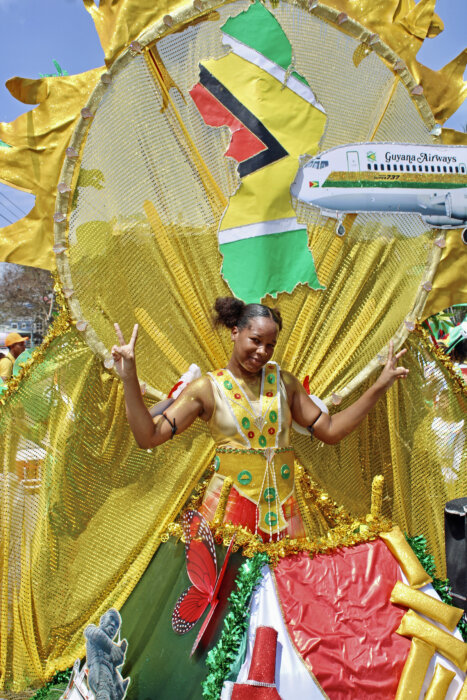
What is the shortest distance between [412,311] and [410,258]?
26 centimetres

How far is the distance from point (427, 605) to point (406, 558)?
165 mm

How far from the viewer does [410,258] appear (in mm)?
2961

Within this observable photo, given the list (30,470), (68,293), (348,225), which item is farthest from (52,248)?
(348,225)

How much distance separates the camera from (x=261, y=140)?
2.78 meters

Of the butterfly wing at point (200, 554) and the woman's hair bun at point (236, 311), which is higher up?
the woman's hair bun at point (236, 311)

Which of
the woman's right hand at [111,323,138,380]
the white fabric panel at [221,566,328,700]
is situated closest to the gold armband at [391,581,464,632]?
the white fabric panel at [221,566,328,700]

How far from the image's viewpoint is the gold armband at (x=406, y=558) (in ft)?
6.95

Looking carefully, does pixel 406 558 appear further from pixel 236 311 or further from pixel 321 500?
pixel 236 311

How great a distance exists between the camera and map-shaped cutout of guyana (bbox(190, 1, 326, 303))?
2709 millimetres

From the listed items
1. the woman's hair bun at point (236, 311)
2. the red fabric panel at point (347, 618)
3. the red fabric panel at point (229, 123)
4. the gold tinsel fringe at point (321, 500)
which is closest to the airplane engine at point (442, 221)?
the red fabric panel at point (229, 123)

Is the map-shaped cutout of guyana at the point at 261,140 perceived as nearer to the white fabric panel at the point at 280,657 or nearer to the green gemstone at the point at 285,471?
the green gemstone at the point at 285,471

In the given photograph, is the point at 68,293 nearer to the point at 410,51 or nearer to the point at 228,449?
the point at 228,449

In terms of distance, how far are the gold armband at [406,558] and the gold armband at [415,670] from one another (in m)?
0.20

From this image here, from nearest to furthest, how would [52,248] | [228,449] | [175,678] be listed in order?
1. [175,678]
2. [228,449]
3. [52,248]
